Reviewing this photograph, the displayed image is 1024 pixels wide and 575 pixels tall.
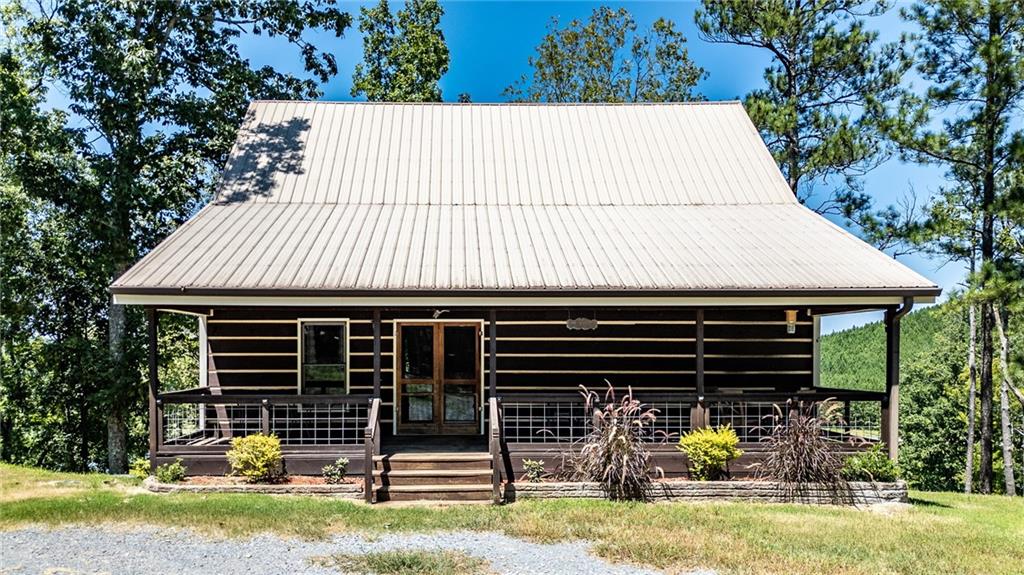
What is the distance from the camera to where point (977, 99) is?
1642 cm

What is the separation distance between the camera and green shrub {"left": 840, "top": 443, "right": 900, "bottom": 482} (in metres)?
10.9

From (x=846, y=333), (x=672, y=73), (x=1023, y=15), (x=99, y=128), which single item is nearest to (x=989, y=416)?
(x=1023, y=15)

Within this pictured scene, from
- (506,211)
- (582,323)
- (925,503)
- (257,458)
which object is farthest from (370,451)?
(925,503)

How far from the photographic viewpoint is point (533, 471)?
35.6 ft

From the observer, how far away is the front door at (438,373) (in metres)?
13.7

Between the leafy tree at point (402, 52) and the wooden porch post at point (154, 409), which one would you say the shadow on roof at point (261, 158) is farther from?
the leafy tree at point (402, 52)

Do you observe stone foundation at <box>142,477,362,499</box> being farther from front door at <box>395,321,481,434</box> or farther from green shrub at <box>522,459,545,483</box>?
front door at <box>395,321,481,434</box>

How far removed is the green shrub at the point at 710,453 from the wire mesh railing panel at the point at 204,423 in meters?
6.50

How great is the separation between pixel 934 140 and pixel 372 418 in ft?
43.2

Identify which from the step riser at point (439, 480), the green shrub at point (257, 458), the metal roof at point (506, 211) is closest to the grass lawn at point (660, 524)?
the green shrub at point (257, 458)

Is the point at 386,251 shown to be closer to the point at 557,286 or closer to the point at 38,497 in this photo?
the point at 557,286

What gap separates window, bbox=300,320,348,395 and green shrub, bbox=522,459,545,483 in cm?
416

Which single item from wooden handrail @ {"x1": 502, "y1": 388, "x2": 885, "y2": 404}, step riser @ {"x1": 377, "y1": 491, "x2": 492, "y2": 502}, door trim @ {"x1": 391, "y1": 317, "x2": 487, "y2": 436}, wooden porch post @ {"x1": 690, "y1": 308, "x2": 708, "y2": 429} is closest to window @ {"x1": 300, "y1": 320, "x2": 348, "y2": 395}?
door trim @ {"x1": 391, "y1": 317, "x2": 487, "y2": 436}

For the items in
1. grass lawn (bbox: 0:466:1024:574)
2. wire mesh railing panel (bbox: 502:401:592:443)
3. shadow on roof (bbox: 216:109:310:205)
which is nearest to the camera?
grass lawn (bbox: 0:466:1024:574)
